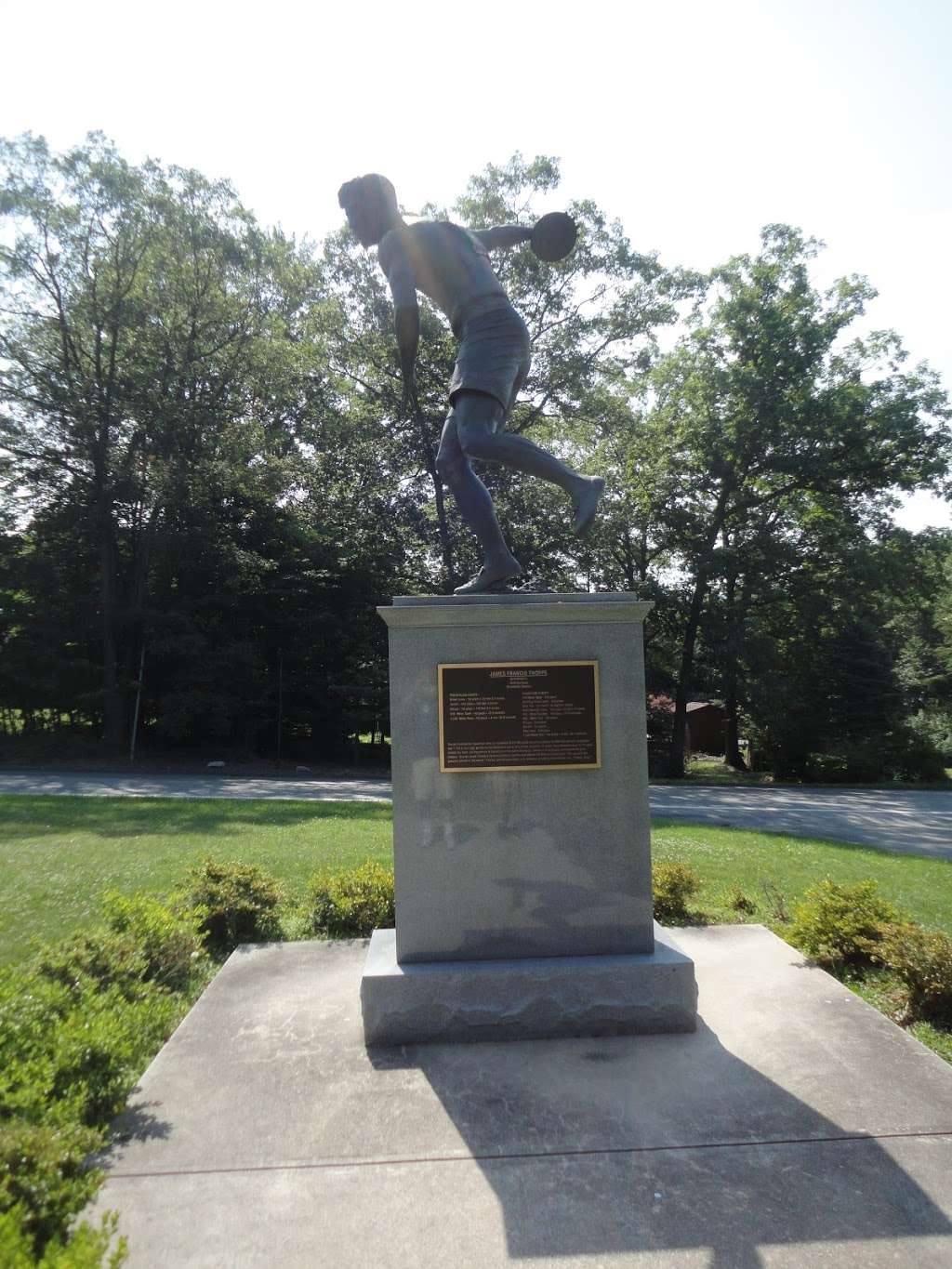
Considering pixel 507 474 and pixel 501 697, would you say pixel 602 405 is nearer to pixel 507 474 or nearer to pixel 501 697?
pixel 507 474

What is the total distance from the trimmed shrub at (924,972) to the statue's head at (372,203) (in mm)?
5467

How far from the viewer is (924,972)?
15.3ft

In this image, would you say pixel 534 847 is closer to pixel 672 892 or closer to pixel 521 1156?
pixel 521 1156

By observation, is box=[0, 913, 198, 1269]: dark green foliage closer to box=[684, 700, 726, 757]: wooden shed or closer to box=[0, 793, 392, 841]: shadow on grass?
box=[0, 793, 392, 841]: shadow on grass

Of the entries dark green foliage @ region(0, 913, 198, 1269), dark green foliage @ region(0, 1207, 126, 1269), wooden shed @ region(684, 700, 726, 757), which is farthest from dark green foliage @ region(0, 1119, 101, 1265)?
wooden shed @ region(684, 700, 726, 757)

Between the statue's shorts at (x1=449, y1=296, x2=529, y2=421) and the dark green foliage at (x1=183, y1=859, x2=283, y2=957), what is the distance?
13.2 feet

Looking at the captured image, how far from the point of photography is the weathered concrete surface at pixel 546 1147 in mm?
2676

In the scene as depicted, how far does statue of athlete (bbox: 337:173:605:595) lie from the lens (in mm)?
5023

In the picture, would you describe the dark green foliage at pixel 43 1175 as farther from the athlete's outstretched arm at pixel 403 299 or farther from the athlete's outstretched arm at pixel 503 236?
the athlete's outstretched arm at pixel 503 236

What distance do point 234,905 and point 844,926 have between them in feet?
14.5

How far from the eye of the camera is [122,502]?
2591cm

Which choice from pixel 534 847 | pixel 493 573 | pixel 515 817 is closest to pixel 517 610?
pixel 493 573

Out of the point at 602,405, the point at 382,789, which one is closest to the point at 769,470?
the point at 602,405

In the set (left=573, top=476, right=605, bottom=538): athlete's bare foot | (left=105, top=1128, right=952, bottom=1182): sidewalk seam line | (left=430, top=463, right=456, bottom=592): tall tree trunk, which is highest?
(left=430, top=463, right=456, bottom=592): tall tree trunk
